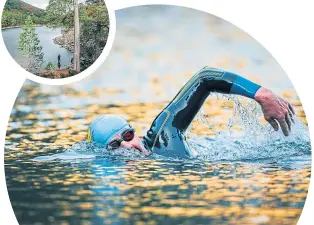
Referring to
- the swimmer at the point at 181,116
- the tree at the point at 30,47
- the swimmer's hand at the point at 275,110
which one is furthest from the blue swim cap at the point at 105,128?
the swimmer's hand at the point at 275,110

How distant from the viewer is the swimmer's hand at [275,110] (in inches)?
171

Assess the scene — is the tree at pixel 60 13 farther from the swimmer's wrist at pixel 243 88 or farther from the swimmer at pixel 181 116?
the swimmer's wrist at pixel 243 88

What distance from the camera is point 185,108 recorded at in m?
4.34

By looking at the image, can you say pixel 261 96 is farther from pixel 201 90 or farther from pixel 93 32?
pixel 93 32

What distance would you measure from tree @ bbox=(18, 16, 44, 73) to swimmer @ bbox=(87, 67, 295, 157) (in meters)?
0.35

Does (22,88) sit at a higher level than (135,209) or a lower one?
higher

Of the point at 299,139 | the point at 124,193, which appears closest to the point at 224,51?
the point at 299,139

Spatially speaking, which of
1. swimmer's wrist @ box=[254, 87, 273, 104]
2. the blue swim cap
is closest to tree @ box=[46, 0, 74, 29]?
the blue swim cap

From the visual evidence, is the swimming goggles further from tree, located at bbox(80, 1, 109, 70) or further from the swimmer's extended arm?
tree, located at bbox(80, 1, 109, 70)

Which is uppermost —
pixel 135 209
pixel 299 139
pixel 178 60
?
pixel 178 60

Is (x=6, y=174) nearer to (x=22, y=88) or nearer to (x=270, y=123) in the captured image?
(x=22, y=88)

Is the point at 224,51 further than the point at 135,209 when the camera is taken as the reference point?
Yes

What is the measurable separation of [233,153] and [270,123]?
0.66 feet

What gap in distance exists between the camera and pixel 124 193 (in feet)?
13.6
